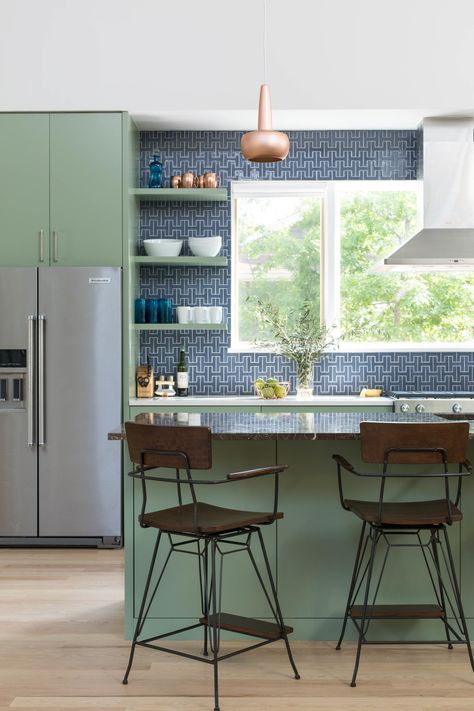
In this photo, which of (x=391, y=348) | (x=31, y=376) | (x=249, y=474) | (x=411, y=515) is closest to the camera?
(x=249, y=474)

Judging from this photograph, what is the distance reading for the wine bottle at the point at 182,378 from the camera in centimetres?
554

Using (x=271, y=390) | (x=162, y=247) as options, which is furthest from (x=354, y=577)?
(x=162, y=247)

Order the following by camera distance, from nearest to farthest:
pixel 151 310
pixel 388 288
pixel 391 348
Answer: pixel 151 310
pixel 391 348
pixel 388 288

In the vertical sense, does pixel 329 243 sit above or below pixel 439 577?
above

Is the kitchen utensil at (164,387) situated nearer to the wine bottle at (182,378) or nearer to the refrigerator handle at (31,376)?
the wine bottle at (182,378)

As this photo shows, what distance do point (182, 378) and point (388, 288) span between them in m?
1.58

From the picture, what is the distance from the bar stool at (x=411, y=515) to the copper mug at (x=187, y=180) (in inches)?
108

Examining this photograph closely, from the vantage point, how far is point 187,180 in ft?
17.9

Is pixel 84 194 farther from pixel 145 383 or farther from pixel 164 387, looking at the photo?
pixel 164 387

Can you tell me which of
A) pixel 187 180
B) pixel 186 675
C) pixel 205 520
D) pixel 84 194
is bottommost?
pixel 186 675

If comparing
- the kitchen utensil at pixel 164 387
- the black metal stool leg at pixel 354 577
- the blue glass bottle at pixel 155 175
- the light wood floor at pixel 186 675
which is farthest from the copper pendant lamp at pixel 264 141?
the kitchen utensil at pixel 164 387

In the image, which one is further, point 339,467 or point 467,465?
point 339,467

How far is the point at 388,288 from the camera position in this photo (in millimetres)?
5887

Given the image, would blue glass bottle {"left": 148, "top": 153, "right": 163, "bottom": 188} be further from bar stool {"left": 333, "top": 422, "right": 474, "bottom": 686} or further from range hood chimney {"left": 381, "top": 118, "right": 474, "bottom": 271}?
bar stool {"left": 333, "top": 422, "right": 474, "bottom": 686}
